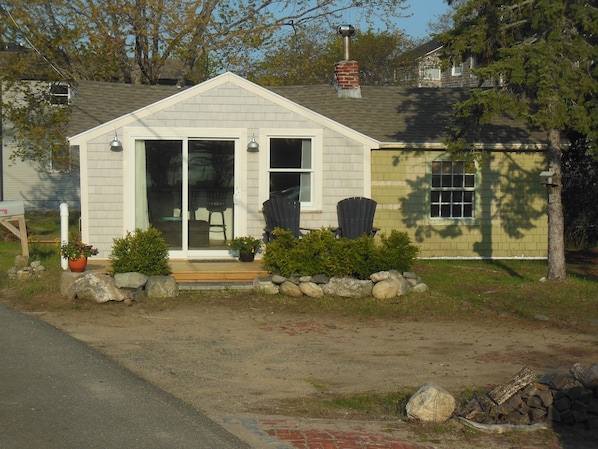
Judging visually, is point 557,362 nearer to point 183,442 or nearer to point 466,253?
point 183,442

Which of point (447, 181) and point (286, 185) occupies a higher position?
point (447, 181)

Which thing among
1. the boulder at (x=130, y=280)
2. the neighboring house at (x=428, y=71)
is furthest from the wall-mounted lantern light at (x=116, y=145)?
the neighboring house at (x=428, y=71)

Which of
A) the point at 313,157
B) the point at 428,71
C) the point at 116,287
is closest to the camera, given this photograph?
the point at 116,287

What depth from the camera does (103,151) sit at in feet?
48.4

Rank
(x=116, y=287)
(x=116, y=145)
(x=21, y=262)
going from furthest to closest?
(x=21, y=262) → (x=116, y=145) → (x=116, y=287)

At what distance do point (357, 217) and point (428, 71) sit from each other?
33726 mm

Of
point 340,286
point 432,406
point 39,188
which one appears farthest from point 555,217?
point 39,188

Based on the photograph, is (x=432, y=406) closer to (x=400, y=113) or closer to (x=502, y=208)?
(x=502, y=208)

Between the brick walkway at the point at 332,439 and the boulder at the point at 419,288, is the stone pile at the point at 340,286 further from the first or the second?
Result: the brick walkway at the point at 332,439

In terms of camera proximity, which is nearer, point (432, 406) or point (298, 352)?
point (432, 406)

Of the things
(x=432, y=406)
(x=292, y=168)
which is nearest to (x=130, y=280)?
(x=292, y=168)

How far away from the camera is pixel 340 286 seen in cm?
1270

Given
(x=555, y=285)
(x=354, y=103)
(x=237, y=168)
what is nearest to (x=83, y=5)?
(x=354, y=103)

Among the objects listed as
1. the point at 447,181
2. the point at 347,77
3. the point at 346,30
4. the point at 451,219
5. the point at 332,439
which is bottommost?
the point at 332,439
